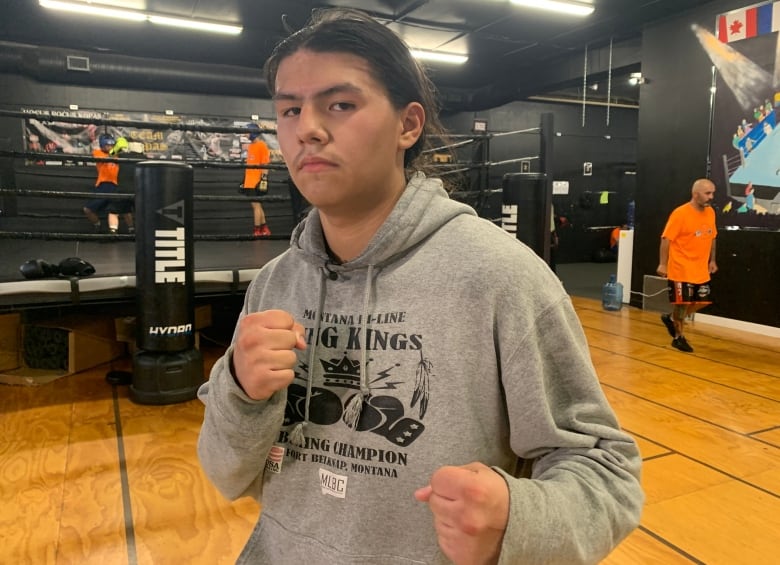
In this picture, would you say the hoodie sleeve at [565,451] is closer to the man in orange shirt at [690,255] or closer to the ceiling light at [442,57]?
the man in orange shirt at [690,255]

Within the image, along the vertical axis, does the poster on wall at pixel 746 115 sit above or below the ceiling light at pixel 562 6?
below

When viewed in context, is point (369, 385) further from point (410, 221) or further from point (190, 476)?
point (190, 476)

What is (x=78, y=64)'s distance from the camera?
702 cm

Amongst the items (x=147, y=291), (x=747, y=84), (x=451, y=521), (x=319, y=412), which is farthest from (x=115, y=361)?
(x=747, y=84)

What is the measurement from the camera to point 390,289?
2.63 feet

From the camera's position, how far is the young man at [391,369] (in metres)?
0.70

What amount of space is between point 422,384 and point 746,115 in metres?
5.62

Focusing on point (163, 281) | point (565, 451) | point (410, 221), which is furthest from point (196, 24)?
point (565, 451)

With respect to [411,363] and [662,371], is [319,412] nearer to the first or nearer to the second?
[411,363]

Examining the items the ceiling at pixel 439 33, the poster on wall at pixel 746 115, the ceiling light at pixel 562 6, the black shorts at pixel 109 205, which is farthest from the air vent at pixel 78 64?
the poster on wall at pixel 746 115

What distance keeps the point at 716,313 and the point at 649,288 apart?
75cm

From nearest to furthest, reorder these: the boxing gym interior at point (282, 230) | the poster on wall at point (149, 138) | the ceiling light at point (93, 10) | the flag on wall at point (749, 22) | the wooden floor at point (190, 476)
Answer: the wooden floor at point (190, 476) → the boxing gym interior at point (282, 230) → the flag on wall at point (749, 22) → the ceiling light at point (93, 10) → the poster on wall at point (149, 138)

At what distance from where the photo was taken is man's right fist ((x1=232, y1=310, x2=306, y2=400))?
0.70 m

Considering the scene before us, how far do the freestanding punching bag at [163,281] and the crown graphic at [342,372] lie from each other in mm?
2369
